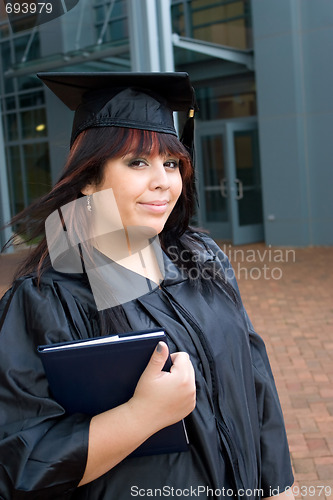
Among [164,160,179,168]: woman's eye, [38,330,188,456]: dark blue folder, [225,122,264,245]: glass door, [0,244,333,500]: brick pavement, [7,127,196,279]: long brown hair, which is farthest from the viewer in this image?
[225,122,264,245]: glass door

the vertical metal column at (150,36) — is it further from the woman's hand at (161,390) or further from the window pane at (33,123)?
the woman's hand at (161,390)

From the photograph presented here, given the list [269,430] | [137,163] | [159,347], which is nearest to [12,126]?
[137,163]

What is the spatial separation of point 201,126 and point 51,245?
10934mm

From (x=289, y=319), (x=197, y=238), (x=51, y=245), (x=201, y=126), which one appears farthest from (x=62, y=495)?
(x=201, y=126)

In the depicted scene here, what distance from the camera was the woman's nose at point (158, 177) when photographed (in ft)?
4.50

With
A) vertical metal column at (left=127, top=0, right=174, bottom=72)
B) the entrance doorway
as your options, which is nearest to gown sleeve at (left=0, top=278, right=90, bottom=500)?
vertical metal column at (left=127, top=0, right=174, bottom=72)

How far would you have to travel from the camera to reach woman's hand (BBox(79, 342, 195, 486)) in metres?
1.14

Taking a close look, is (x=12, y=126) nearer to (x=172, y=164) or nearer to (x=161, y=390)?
(x=172, y=164)

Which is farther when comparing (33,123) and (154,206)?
(33,123)

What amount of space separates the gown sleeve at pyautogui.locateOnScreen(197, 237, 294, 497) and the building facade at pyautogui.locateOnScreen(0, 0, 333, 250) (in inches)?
255

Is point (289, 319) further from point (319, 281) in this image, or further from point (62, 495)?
point (62, 495)

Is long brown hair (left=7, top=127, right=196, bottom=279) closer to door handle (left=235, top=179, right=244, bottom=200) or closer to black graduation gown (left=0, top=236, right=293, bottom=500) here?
black graduation gown (left=0, top=236, right=293, bottom=500)

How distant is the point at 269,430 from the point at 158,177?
736 millimetres

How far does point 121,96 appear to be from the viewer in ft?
4.72
